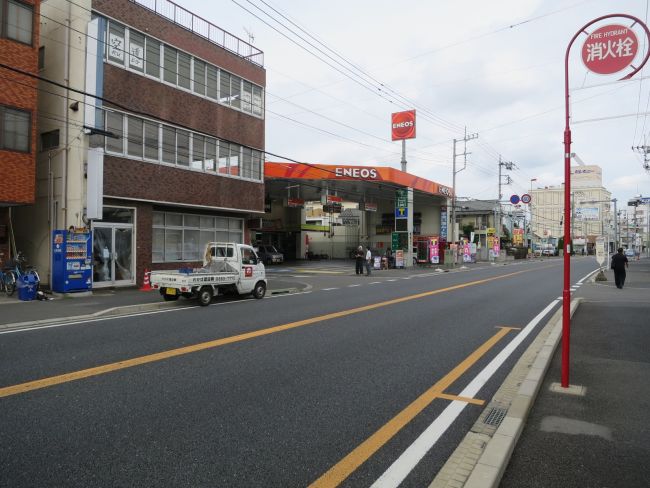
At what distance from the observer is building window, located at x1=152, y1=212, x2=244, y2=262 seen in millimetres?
19031

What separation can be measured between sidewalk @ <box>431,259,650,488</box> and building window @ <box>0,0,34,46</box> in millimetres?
17078

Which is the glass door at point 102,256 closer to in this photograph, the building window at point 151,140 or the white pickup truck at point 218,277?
the building window at point 151,140

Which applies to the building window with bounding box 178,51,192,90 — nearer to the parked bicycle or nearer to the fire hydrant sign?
the parked bicycle

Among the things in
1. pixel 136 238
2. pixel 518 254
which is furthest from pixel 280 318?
pixel 518 254

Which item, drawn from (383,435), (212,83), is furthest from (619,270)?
(212,83)

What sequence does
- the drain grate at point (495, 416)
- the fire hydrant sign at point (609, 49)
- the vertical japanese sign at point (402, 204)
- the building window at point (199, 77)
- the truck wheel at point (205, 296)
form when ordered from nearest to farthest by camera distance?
1. the drain grate at point (495, 416)
2. the fire hydrant sign at point (609, 49)
3. the truck wheel at point (205, 296)
4. the building window at point (199, 77)
5. the vertical japanese sign at point (402, 204)

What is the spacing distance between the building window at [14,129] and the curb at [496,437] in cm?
1565

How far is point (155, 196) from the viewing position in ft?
58.3

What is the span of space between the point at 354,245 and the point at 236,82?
3493 centimetres

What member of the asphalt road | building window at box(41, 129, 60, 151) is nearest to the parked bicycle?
building window at box(41, 129, 60, 151)

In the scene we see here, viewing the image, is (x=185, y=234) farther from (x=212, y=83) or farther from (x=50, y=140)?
(x=212, y=83)

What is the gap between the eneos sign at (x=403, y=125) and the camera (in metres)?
40.8

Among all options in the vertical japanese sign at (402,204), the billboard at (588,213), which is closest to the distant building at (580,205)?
the billboard at (588,213)

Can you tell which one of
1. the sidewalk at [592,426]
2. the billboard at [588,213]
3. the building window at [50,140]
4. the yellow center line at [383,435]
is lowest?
the yellow center line at [383,435]
